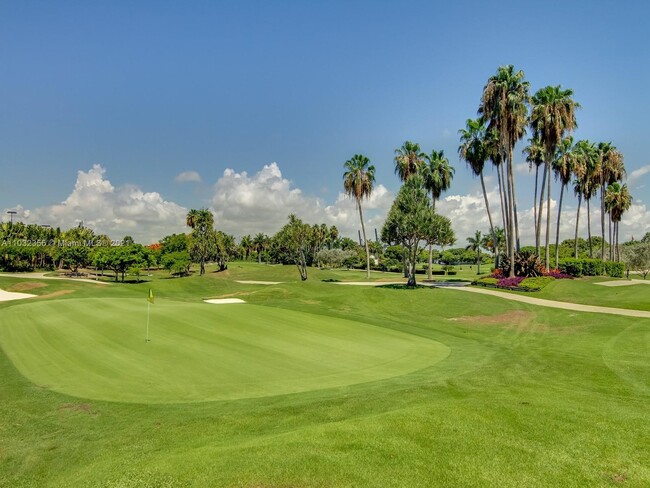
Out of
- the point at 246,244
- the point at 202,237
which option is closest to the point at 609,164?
the point at 202,237

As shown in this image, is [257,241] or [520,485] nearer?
[520,485]

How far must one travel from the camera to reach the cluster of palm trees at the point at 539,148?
46.8 metres

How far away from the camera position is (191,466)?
7012 mm

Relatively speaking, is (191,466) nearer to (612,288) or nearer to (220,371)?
(220,371)

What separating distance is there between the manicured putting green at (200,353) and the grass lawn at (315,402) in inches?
4.5

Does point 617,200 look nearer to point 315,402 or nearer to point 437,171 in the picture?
point 437,171

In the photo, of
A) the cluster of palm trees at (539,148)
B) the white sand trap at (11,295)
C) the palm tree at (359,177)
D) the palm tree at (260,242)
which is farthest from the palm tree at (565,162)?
the palm tree at (260,242)

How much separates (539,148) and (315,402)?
58307 millimetres

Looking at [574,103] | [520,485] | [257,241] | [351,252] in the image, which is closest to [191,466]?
[520,485]

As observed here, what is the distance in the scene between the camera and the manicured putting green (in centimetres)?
1334

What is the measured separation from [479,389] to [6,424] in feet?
42.9

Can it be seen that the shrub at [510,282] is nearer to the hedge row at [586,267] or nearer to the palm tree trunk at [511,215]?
the palm tree trunk at [511,215]

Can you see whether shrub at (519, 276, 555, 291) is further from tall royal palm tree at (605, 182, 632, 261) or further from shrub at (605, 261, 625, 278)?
tall royal palm tree at (605, 182, 632, 261)

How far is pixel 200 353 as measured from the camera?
56.7ft
